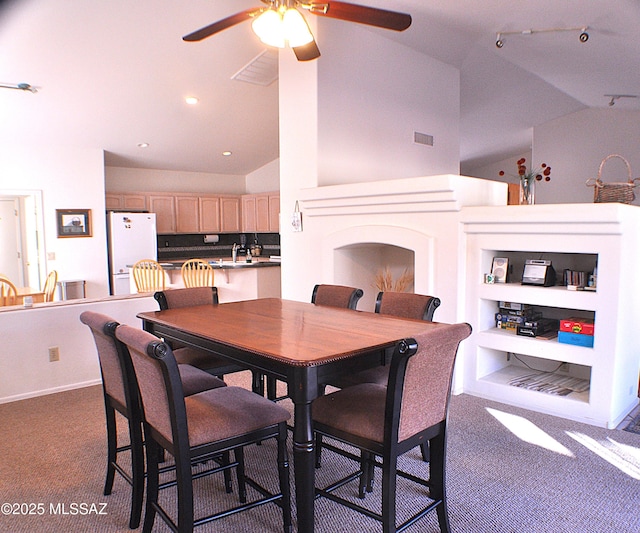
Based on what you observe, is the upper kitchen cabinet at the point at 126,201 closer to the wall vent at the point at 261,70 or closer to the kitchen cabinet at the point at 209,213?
the kitchen cabinet at the point at 209,213

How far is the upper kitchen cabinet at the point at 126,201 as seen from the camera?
25.9ft

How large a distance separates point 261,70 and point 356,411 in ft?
15.7

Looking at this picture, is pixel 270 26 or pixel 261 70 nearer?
pixel 270 26

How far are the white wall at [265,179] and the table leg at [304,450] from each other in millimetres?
7603

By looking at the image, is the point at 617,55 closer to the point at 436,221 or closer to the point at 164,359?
the point at 436,221

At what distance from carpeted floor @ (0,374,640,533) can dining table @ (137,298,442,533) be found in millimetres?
571

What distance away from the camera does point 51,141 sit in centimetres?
687

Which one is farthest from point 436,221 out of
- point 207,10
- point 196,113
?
point 196,113

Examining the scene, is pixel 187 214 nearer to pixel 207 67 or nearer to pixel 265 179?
pixel 265 179

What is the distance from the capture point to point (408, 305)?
9.23 ft

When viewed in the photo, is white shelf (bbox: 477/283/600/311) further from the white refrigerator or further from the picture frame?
the picture frame

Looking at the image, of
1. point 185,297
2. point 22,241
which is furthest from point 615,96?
point 22,241

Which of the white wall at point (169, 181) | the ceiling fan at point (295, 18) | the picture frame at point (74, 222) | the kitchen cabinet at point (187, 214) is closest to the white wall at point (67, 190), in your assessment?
the picture frame at point (74, 222)

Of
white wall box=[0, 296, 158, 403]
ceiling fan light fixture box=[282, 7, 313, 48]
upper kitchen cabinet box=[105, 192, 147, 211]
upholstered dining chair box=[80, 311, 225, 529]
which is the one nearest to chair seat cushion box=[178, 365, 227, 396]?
upholstered dining chair box=[80, 311, 225, 529]
